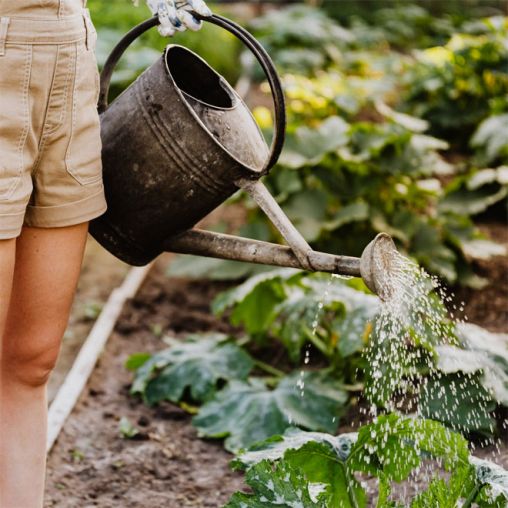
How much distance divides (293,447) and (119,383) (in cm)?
136

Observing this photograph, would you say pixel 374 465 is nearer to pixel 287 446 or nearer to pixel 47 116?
pixel 287 446

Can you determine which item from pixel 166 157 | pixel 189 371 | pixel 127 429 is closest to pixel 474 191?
pixel 189 371

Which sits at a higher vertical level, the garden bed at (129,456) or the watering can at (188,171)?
the watering can at (188,171)

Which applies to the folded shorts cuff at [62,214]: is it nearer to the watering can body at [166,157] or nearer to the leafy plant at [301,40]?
the watering can body at [166,157]

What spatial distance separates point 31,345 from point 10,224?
343mm

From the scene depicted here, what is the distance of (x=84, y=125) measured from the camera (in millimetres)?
1948

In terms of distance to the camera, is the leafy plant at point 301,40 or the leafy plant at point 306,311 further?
the leafy plant at point 301,40

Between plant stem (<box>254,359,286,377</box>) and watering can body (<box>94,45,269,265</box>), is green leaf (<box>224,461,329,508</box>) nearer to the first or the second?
watering can body (<box>94,45,269,265</box>)

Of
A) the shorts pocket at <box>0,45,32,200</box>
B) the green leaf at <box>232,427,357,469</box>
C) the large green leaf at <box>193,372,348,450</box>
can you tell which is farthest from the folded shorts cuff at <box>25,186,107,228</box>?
the large green leaf at <box>193,372,348,450</box>

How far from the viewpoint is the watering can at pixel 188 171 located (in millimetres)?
2078

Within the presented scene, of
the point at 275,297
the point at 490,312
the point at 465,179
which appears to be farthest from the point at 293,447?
the point at 465,179

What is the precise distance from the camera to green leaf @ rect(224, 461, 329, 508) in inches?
82.1

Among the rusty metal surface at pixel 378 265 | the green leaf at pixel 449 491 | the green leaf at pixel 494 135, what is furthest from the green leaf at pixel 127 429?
the green leaf at pixel 494 135

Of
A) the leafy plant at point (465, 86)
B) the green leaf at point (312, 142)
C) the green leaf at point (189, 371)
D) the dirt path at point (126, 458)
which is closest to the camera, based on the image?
the dirt path at point (126, 458)
